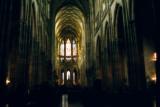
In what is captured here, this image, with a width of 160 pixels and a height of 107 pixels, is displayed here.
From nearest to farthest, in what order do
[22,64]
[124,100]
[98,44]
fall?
[124,100] → [22,64] → [98,44]

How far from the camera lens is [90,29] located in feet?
132

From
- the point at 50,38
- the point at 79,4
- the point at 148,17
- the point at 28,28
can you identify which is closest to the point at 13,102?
the point at 28,28

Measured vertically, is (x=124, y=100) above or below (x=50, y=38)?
below

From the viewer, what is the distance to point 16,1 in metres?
17.9

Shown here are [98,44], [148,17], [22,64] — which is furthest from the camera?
[98,44]

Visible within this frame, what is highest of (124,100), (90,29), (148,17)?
(90,29)

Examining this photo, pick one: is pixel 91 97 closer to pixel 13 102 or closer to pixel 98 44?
pixel 13 102

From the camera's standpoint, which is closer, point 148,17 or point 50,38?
point 148,17

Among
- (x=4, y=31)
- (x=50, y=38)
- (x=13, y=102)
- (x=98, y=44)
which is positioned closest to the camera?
(x=13, y=102)

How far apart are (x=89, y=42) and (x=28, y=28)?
2268 centimetres

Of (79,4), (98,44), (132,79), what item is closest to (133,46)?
(132,79)

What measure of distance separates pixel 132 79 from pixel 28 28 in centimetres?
846

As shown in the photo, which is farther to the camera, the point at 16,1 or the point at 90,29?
the point at 90,29

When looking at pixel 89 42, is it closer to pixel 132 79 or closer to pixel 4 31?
pixel 132 79
